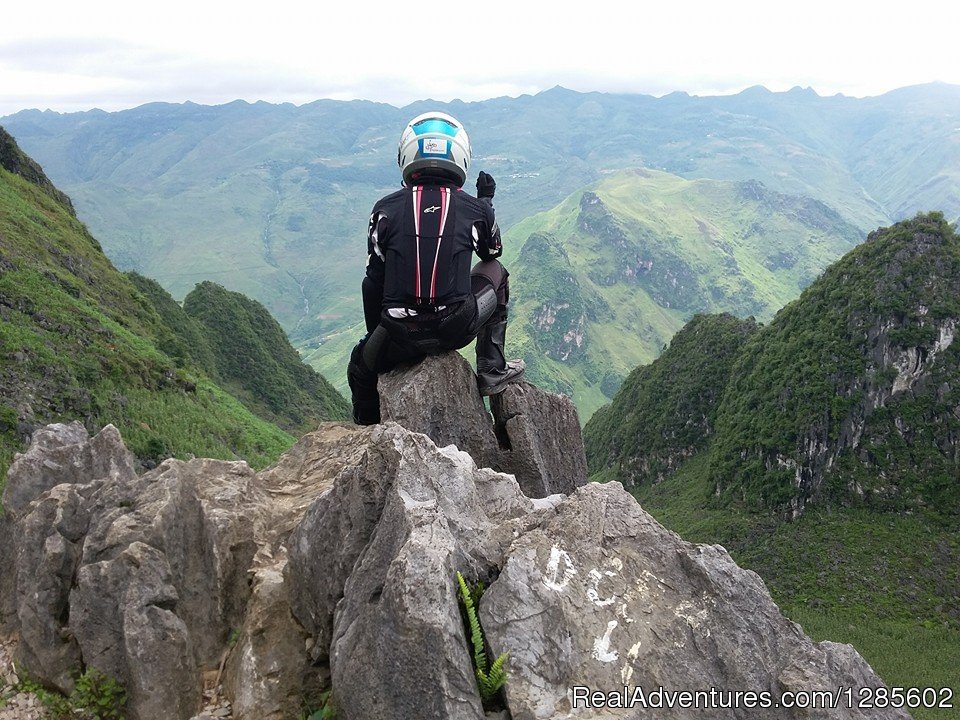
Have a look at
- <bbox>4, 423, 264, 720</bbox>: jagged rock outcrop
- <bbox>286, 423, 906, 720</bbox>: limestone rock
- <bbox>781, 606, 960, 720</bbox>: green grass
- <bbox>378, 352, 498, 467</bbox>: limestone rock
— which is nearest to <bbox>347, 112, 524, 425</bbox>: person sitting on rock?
<bbox>378, 352, 498, 467</bbox>: limestone rock

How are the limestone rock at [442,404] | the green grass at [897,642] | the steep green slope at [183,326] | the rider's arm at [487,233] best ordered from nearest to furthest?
the rider's arm at [487,233], the limestone rock at [442,404], the green grass at [897,642], the steep green slope at [183,326]

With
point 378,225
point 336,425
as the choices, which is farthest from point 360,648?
point 336,425

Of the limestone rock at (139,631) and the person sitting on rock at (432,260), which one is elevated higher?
the person sitting on rock at (432,260)

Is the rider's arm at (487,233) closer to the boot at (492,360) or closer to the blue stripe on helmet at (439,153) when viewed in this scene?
the blue stripe on helmet at (439,153)

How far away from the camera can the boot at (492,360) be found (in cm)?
1228

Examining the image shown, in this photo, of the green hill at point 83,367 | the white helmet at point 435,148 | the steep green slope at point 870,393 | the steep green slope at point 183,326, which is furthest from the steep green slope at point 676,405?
the white helmet at point 435,148

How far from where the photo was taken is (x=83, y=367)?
2811 centimetres

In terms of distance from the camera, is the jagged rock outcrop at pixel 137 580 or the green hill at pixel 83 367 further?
the green hill at pixel 83 367

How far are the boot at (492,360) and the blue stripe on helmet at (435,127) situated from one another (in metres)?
3.36

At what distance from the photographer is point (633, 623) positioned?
22.4ft

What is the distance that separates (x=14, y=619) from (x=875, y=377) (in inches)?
4925

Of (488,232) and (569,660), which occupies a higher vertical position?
(488,232)

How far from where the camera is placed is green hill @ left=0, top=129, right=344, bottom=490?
81.5 feet

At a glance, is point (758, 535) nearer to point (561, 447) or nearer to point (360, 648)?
point (561, 447)
